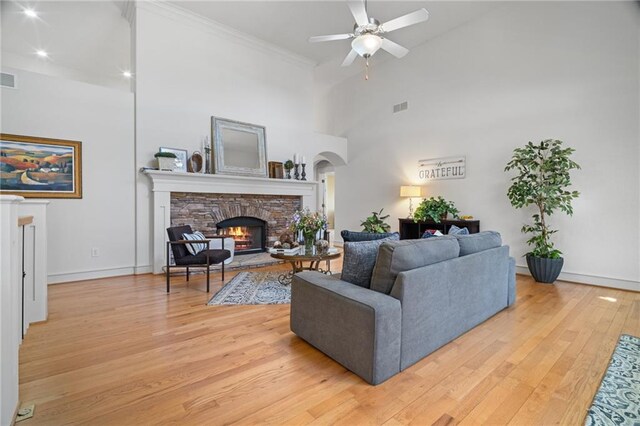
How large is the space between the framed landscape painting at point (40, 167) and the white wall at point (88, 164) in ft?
0.28

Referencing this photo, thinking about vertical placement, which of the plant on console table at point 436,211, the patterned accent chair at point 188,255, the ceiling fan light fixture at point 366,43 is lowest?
the patterned accent chair at point 188,255

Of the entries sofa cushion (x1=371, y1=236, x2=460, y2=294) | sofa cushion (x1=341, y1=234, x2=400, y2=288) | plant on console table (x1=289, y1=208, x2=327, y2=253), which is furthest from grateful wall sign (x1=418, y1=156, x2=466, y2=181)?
sofa cushion (x1=341, y1=234, x2=400, y2=288)

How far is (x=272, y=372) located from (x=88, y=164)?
4.06 metres

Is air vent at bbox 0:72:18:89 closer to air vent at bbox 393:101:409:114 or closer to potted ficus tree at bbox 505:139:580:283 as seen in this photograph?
air vent at bbox 393:101:409:114

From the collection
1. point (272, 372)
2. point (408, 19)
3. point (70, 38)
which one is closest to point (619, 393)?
point (272, 372)

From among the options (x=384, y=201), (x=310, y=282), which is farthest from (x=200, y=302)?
(x=384, y=201)

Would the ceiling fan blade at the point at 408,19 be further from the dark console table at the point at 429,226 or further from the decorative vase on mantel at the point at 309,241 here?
the dark console table at the point at 429,226

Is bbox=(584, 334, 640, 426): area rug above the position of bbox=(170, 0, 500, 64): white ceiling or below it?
below

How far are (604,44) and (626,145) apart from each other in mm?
1410

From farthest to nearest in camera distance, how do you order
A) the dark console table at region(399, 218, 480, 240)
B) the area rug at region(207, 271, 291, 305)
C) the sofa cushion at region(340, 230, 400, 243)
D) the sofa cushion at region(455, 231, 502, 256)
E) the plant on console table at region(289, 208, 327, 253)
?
the dark console table at region(399, 218, 480, 240) → the plant on console table at region(289, 208, 327, 253) → the area rug at region(207, 271, 291, 305) → the sofa cushion at region(340, 230, 400, 243) → the sofa cushion at region(455, 231, 502, 256)

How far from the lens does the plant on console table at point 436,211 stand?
5.17 metres

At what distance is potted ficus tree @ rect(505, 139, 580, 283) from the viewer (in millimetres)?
3938

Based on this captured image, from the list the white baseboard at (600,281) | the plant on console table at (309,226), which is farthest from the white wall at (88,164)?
the white baseboard at (600,281)

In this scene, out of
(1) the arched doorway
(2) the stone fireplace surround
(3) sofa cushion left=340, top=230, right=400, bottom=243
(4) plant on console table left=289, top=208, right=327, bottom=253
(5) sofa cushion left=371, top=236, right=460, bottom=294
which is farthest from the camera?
(1) the arched doorway
